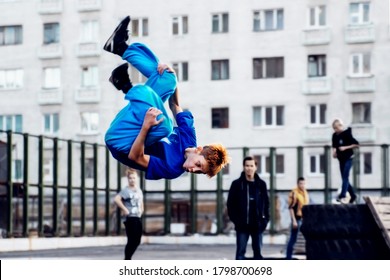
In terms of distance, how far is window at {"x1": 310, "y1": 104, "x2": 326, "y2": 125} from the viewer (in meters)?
24.4

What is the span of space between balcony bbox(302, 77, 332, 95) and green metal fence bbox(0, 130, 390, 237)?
138 centimetres

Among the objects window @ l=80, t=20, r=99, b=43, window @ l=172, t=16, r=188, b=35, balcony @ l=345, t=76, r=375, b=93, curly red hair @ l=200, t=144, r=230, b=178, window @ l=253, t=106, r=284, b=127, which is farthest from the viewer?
balcony @ l=345, t=76, r=375, b=93

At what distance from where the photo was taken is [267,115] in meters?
23.5

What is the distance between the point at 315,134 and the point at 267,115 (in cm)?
458

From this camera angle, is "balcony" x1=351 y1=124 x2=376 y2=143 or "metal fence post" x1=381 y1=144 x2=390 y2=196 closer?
"metal fence post" x1=381 y1=144 x2=390 y2=196

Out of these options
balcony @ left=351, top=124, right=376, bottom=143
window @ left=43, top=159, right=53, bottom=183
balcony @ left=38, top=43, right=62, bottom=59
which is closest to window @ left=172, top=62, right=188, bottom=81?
balcony @ left=38, top=43, right=62, bottom=59

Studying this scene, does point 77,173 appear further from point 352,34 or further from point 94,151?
point 352,34

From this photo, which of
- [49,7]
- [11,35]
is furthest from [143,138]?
[11,35]

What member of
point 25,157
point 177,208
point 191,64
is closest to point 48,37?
point 191,64

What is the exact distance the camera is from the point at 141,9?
52.3 ft

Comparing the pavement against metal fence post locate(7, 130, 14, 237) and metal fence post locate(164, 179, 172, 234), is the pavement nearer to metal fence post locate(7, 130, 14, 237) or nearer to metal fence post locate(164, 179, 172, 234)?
metal fence post locate(7, 130, 14, 237)

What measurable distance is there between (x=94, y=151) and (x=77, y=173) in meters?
1.71

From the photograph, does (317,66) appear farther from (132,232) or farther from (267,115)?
(132,232)
